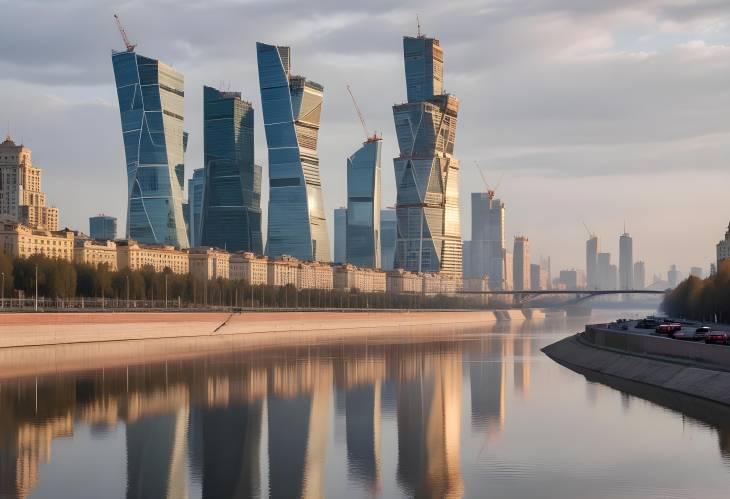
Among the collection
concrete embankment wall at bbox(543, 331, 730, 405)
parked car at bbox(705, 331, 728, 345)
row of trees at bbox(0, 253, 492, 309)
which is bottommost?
concrete embankment wall at bbox(543, 331, 730, 405)

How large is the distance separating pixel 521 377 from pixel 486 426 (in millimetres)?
31076

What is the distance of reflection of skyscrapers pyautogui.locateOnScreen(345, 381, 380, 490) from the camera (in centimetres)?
4697

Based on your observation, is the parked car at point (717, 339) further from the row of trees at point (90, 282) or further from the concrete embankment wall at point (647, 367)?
the row of trees at point (90, 282)

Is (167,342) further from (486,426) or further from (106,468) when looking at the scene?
(106,468)

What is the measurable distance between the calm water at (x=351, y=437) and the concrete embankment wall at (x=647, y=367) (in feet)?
5.36

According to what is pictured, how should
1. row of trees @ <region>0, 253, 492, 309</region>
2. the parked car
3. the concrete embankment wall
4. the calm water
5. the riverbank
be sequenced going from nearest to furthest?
the calm water, the concrete embankment wall, the parked car, the riverbank, row of trees @ <region>0, 253, 492, 309</region>

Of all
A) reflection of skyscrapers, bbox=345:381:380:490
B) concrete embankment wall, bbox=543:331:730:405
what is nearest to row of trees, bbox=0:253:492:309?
concrete embankment wall, bbox=543:331:730:405

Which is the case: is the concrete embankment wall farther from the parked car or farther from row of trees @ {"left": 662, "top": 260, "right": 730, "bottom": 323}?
row of trees @ {"left": 662, "top": 260, "right": 730, "bottom": 323}

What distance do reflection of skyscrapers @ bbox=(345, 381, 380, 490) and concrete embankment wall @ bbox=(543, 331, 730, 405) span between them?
19.4 m

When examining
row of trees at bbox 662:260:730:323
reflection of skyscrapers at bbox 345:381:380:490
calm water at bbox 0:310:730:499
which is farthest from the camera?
row of trees at bbox 662:260:730:323

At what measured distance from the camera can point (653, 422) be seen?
6006 cm

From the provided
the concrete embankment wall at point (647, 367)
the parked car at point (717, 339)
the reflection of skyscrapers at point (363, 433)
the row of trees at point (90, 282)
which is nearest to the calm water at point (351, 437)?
the reflection of skyscrapers at point (363, 433)

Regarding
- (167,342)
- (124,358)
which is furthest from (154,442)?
(167,342)

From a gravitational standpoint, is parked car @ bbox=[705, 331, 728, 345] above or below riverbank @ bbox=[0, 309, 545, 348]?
above
